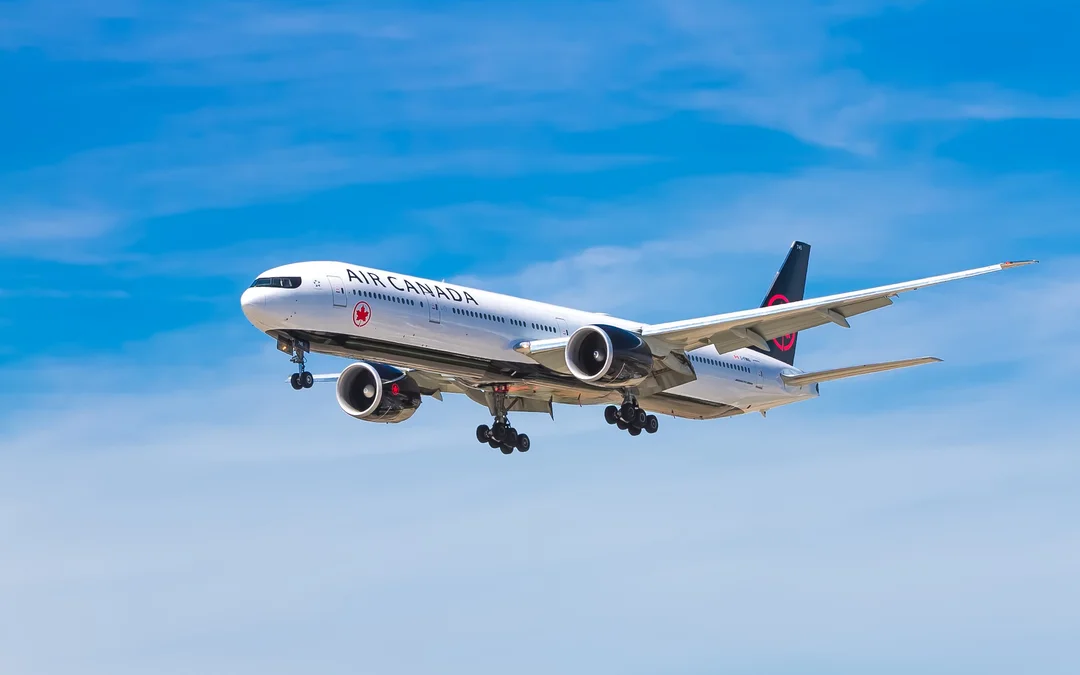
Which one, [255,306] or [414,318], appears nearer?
[255,306]

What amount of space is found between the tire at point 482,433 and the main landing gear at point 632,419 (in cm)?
467

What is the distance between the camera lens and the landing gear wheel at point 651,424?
48.8 m

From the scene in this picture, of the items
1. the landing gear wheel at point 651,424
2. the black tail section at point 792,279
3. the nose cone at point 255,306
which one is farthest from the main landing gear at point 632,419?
the nose cone at point 255,306

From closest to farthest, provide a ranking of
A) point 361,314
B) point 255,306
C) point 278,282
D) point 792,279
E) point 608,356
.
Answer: point 255,306 < point 278,282 < point 361,314 < point 608,356 < point 792,279

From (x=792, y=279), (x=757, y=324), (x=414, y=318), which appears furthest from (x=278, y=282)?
(x=792, y=279)

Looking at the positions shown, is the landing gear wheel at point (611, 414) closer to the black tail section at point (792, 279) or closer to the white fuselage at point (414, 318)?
the white fuselage at point (414, 318)

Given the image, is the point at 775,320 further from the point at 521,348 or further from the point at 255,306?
the point at 255,306

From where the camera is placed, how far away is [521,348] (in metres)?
46.2

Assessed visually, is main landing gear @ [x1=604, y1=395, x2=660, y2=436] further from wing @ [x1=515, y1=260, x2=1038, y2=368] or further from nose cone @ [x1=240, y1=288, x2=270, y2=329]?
nose cone @ [x1=240, y1=288, x2=270, y2=329]

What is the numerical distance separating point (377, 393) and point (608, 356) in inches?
404

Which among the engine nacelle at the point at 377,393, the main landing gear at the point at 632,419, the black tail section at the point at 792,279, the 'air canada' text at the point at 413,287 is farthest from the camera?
the black tail section at the point at 792,279

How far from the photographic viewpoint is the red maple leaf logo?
4181cm

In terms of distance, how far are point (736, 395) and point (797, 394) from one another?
3.12 meters

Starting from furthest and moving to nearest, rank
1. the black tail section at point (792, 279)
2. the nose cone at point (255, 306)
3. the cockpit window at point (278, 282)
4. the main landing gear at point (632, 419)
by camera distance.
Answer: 1. the black tail section at point (792, 279)
2. the main landing gear at point (632, 419)
3. the cockpit window at point (278, 282)
4. the nose cone at point (255, 306)
